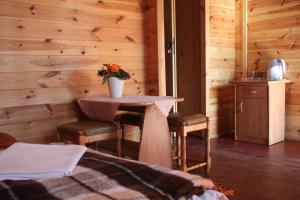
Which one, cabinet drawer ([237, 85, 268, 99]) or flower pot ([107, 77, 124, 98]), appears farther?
cabinet drawer ([237, 85, 268, 99])

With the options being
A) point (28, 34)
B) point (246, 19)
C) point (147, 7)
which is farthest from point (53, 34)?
point (246, 19)

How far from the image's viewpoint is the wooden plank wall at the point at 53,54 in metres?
2.75

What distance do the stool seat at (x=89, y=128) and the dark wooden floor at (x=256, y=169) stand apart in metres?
0.95

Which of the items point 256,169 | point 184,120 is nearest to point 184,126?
point 184,120

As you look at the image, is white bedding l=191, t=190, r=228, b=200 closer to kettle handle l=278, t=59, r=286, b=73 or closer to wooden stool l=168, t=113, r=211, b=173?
wooden stool l=168, t=113, r=211, b=173

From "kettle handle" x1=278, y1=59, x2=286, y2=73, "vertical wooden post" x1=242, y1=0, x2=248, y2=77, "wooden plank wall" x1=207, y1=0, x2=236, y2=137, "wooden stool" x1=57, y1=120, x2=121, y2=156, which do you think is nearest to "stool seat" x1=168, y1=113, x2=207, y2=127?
"wooden stool" x1=57, y1=120, x2=121, y2=156

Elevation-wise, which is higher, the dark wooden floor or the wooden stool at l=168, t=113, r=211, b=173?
the wooden stool at l=168, t=113, r=211, b=173

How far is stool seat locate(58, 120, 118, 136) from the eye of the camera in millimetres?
2568

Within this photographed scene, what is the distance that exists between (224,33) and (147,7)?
137 cm

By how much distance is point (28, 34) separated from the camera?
112 inches

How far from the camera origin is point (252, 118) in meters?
4.04

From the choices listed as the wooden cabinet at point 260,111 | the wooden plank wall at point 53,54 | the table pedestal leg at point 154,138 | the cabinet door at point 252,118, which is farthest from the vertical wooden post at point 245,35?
the table pedestal leg at point 154,138

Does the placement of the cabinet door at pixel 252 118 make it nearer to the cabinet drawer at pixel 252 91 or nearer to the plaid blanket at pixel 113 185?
the cabinet drawer at pixel 252 91

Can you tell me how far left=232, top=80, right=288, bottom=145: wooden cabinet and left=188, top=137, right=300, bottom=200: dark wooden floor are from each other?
0.13 m
